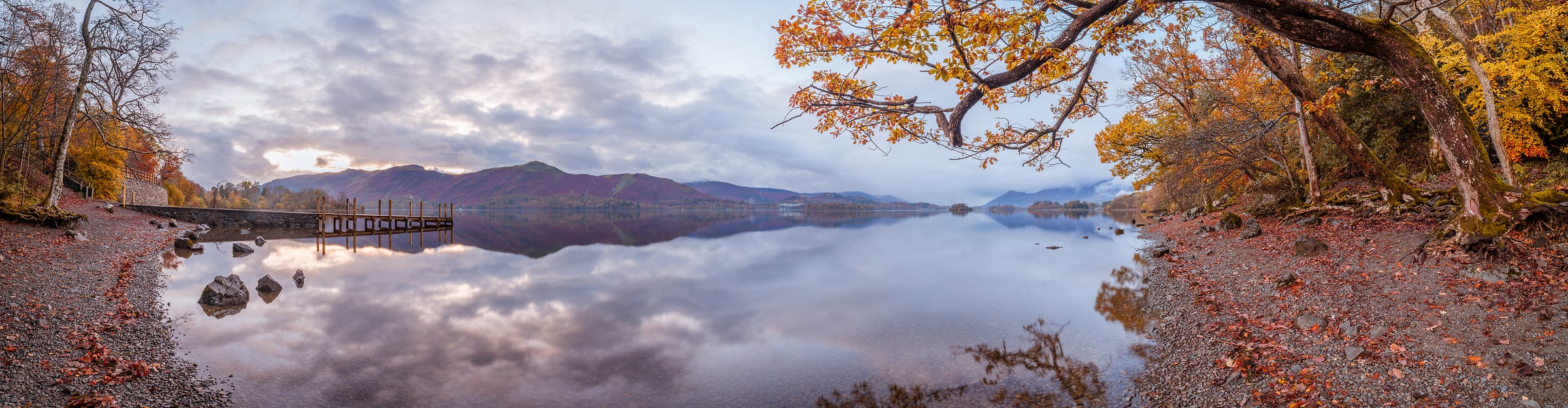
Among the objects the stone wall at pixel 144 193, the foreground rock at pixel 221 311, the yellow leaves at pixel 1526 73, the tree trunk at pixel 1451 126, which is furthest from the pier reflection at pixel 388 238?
the yellow leaves at pixel 1526 73

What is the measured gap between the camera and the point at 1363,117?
17.9 meters

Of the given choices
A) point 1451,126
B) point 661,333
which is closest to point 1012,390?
point 661,333

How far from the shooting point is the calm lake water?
6.87 meters

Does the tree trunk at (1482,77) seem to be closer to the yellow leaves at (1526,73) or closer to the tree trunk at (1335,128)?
the yellow leaves at (1526,73)

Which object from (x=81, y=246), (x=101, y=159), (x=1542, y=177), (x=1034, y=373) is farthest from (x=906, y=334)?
(x=101, y=159)

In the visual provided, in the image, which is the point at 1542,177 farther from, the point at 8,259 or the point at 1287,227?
the point at 8,259

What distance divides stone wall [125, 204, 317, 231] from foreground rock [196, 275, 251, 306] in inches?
1295

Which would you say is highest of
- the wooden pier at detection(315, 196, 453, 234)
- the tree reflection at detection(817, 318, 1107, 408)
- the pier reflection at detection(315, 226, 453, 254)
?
the wooden pier at detection(315, 196, 453, 234)

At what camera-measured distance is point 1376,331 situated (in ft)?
20.7

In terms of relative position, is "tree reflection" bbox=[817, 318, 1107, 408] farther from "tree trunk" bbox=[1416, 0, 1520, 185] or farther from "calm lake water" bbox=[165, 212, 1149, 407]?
"tree trunk" bbox=[1416, 0, 1520, 185]

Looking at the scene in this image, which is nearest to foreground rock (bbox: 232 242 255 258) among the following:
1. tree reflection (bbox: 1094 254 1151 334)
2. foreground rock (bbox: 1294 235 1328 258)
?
tree reflection (bbox: 1094 254 1151 334)

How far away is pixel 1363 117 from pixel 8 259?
3497 cm

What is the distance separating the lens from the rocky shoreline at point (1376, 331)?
16.3ft

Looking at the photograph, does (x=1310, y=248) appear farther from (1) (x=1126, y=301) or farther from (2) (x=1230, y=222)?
(2) (x=1230, y=222)
